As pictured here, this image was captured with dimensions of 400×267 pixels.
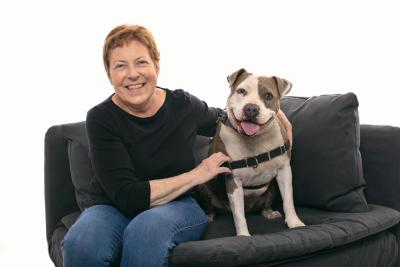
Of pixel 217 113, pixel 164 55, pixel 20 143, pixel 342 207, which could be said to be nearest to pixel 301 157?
pixel 342 207

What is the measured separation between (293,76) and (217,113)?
3.02 ft

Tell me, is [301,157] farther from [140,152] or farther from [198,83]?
[198,83]

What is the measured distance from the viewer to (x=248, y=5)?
3033mm

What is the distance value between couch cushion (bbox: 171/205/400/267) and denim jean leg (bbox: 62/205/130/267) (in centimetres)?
22

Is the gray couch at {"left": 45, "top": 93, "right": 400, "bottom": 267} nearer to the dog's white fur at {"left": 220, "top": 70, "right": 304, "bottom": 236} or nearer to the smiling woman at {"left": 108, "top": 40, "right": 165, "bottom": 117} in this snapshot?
the dog's white fur at {"left": 220, "top": 70, "right": 304, "bottom": 236}

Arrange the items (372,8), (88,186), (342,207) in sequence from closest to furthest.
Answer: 1. (342,207)
2. (88,186)
3. (372,8)

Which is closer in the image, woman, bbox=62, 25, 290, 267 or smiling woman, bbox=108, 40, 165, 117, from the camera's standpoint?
woman, bbox=62, 25, 290, 267

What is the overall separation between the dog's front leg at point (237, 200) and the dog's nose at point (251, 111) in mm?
309

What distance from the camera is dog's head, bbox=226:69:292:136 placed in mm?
1931

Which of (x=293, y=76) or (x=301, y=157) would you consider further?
(x=293, y=76)

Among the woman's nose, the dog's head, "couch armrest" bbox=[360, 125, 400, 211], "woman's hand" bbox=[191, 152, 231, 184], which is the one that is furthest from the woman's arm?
"couch armrest" bbox=[360, 125, 400, 211]

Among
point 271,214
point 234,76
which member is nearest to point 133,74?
point 234,76

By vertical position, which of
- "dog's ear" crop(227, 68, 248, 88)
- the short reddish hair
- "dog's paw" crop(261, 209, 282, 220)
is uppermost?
the short reddish hair

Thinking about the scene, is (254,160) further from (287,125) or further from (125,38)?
(125,38)
